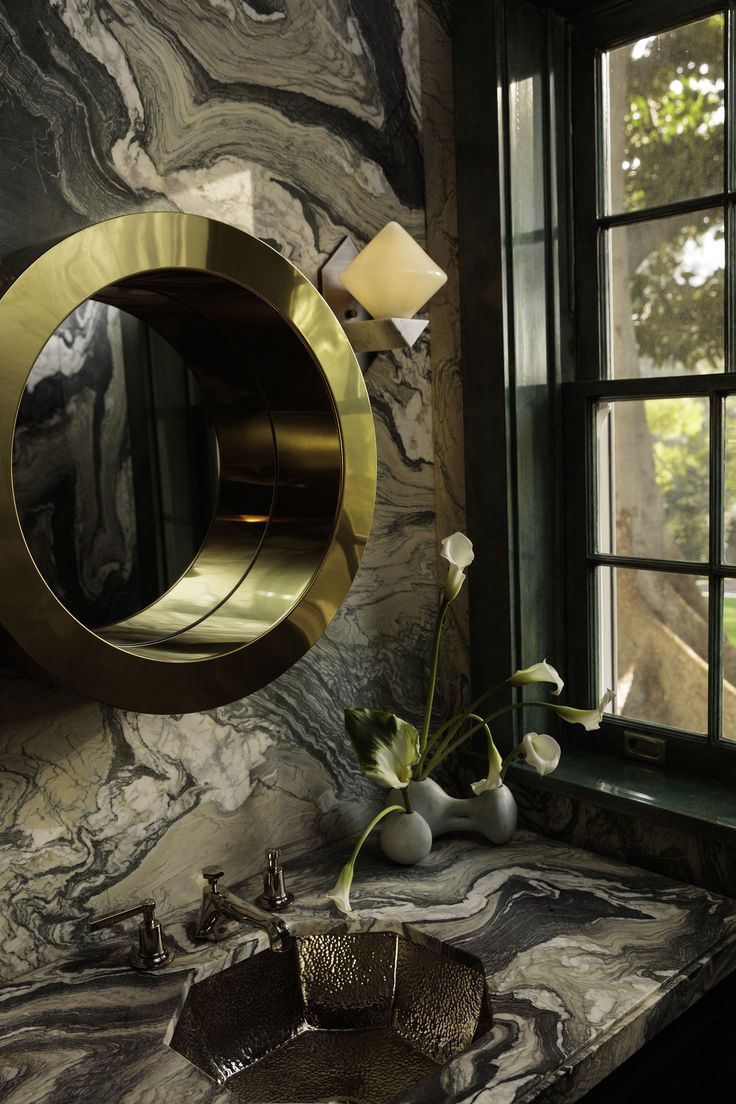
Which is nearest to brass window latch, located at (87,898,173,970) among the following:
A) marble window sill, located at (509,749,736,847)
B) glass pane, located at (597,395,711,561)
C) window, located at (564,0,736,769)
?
marble window sill, located at (509,749,736,847)

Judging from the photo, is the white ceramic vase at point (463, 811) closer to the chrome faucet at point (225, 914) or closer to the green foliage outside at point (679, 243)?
the chrome faucet at point (225, 914)

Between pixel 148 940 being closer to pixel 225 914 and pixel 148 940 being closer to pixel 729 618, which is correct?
pixel 225 914

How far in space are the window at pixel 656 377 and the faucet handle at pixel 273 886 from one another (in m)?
0.70

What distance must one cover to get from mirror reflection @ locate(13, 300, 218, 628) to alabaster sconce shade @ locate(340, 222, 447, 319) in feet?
1.06

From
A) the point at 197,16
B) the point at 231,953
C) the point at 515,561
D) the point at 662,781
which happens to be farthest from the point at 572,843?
the point at 197,16

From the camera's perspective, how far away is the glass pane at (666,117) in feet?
5.29

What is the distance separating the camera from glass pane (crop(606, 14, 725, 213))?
1.61 meters

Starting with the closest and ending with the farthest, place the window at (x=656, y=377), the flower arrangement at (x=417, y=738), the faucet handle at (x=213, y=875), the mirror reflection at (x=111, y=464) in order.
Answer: the mirror reflection at (x=111, y=464), the faucet handle at (x=213, y=875), the flower arrangement at (x=417, y=738), the window at (x=656, y=377)

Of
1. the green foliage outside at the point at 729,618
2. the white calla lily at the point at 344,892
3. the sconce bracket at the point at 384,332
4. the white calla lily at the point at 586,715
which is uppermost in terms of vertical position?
the sconce bracket at the point at 384,332

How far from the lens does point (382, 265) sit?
1.55m

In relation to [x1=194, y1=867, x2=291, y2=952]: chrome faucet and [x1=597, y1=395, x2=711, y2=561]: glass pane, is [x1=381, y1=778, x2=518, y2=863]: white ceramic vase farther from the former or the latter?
[x1=597, y1=395, x2=711, y2=561]: glass pane

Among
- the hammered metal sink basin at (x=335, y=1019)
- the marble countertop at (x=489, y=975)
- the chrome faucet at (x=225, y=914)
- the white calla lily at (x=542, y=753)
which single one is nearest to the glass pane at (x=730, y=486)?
the white calla lily at (x=542, y=753)

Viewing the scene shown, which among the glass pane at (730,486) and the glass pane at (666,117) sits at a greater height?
the glass pane at (666,117)

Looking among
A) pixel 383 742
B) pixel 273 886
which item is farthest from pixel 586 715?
pixel 273 886
